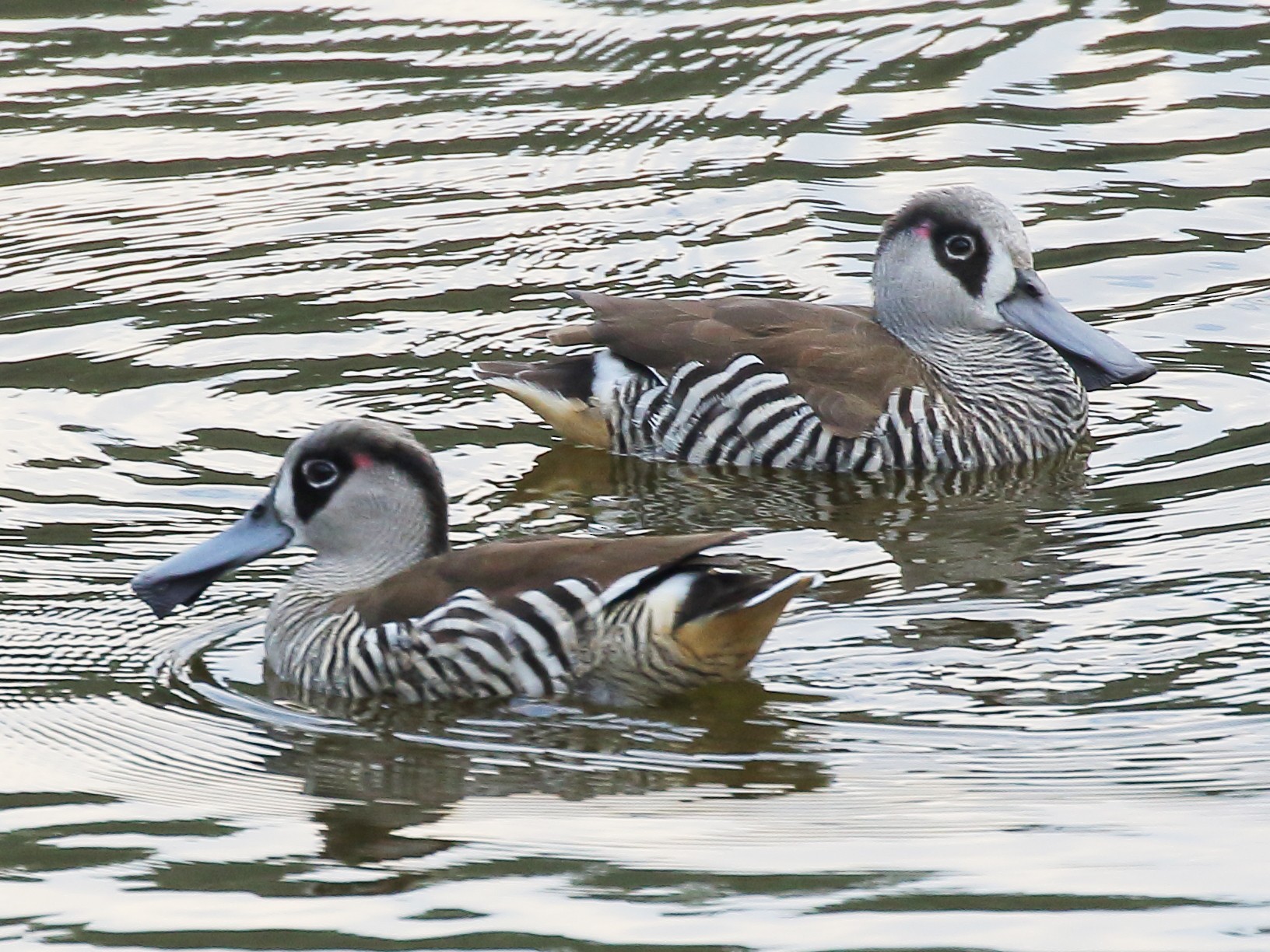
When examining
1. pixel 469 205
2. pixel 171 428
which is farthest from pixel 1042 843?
pixel 469 205

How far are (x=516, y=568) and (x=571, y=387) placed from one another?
3105 mm

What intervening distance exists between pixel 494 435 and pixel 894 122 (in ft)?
15.3

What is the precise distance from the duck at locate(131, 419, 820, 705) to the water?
5.4 inches

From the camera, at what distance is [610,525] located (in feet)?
31.1

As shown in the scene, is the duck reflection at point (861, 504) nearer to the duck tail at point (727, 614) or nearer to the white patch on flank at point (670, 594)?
the duck tail at point (727, 614)

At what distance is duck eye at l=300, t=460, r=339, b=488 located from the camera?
7.71m

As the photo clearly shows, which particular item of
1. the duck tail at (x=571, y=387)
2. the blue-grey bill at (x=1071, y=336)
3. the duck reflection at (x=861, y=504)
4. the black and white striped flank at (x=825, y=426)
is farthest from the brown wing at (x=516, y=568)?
the blue-grey bill at (x=1071, y=336)

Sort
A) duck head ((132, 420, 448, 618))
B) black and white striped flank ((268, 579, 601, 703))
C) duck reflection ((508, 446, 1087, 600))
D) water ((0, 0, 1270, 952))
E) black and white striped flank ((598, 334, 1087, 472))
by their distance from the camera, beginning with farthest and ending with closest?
black and white striped flank ((598, 334, 1087, 472)) < duck reflection ((508, 446, 1087, 600)) < duck head ((132, 420, 448, 618)) < black and white striped flank ((268, 579, 601, 703)) < water ((0, 0, 1270, 952))

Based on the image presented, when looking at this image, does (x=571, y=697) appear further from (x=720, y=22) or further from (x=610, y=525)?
(x=720, y=22)

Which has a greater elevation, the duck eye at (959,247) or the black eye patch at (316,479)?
the duck eye at (959,247)

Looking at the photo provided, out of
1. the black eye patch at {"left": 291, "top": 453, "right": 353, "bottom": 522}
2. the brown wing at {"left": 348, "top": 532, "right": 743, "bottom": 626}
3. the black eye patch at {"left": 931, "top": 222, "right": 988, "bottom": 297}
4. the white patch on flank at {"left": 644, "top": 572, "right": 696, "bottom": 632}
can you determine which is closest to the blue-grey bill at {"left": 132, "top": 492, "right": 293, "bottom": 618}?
the black eye patch at {"left": 291, "top": 453, "right": 353, "bottom": 522}

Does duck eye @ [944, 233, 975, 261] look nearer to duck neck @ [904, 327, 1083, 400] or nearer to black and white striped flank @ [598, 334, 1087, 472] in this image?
duck neck @ [904, 327, 1083, 400]

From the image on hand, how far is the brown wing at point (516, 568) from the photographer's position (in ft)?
23.9

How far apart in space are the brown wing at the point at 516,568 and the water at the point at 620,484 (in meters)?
0.37
